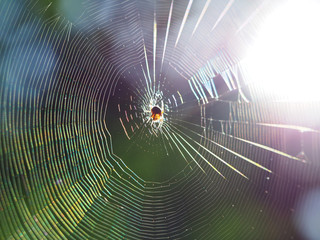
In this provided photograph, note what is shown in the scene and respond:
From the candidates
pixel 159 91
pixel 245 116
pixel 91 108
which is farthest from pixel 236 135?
pixel 91 108

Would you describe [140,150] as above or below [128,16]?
below

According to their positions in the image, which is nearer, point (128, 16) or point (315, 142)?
point (315, 142)

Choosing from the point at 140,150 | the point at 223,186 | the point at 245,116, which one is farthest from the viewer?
the point at 140,150

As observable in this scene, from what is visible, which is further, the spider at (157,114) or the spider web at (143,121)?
the spider at (157,114)

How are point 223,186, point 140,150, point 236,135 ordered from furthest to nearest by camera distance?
point 140,150 < point 223,186 < point 236,135

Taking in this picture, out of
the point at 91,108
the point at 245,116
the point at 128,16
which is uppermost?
the point at 128,16

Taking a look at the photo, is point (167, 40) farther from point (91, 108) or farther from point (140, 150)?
point (140, 150)

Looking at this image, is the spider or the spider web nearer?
the spider web
